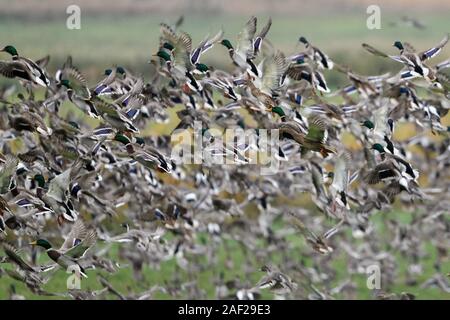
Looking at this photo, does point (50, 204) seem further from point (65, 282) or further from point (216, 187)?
point (65, 282)

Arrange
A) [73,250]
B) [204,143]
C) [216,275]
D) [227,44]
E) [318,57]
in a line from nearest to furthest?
[73,250]
[227,44]
[204,143]
[318,57]
[216,275]

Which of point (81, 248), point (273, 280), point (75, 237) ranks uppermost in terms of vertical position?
point (75, 237)

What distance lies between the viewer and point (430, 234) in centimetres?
1272

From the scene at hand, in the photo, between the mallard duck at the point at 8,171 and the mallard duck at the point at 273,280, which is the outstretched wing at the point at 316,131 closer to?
the mallard duck at the point at 273,280

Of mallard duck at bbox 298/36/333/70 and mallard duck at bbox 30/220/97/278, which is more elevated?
mallard duck at bbox 298/36/333/70

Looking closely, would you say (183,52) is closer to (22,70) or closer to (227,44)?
(227,44)

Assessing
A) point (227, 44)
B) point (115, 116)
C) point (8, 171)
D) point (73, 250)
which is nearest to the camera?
point (8, 171)

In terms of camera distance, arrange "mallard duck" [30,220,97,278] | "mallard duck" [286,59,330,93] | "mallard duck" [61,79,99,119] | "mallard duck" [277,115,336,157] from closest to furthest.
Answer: "mallard duck" [277,115,336,157] < "mallard duck" [30,220,97,278] < "mallard duck" [61,79,99,119] < "mallard duck" [286,59,330,93]

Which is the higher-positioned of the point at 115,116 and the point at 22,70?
the point at 22,70

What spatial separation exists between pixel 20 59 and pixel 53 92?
0.89 metres

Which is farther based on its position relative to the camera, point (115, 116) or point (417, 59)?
point (417, 59)

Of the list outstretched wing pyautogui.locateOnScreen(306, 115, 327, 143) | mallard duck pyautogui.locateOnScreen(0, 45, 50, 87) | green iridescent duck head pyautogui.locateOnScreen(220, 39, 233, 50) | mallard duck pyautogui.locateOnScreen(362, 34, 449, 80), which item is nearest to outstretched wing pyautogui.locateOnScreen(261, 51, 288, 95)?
green iridescent duck head pyautogui.locateOnScreen(220, 39, 233, 50)

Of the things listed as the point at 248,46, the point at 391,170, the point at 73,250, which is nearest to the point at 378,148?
the point at 391,170

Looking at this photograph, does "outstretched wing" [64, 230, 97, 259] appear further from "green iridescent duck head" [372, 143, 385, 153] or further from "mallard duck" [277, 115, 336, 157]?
"green iridescent duck head" [372, 143, 385, 153]
